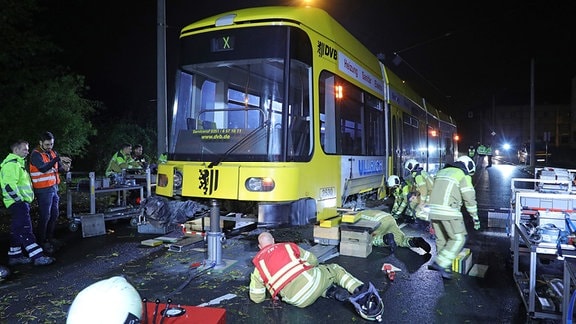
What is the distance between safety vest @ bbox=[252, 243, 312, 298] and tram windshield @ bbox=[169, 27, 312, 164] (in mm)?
1382

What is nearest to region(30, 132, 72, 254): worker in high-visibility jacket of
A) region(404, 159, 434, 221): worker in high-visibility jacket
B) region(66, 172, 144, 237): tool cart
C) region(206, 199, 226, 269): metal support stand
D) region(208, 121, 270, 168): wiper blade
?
region(66, 172, 144, 237): tool cart

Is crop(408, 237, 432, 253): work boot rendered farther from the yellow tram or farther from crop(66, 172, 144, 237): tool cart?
crop(66, 172, 144, 237): tool cart

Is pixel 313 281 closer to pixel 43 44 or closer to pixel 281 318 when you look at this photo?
pixel 281 318

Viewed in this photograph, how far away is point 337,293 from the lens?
4.63 m

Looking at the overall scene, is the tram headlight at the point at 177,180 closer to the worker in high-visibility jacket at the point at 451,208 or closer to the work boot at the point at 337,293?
the work boot at the point at 337,293

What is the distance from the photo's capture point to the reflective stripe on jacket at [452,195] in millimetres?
5555

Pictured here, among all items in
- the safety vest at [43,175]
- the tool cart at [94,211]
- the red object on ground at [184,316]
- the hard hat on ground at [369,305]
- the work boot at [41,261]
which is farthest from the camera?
the tool cart at [94,211]

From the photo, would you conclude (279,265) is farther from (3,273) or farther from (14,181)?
(14,181)

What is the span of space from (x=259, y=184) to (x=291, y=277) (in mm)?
1361

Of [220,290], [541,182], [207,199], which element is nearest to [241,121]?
[207,199]

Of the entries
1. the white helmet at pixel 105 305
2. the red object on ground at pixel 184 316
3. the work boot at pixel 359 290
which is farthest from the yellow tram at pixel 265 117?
the white helmet at pixel 105 305

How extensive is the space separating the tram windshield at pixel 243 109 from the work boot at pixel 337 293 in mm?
1616

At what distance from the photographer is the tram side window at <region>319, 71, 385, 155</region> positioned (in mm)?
6188

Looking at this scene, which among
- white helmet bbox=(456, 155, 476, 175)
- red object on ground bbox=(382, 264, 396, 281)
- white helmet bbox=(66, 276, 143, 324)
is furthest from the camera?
white helmet bbox=(456, 155, 476, 175)
